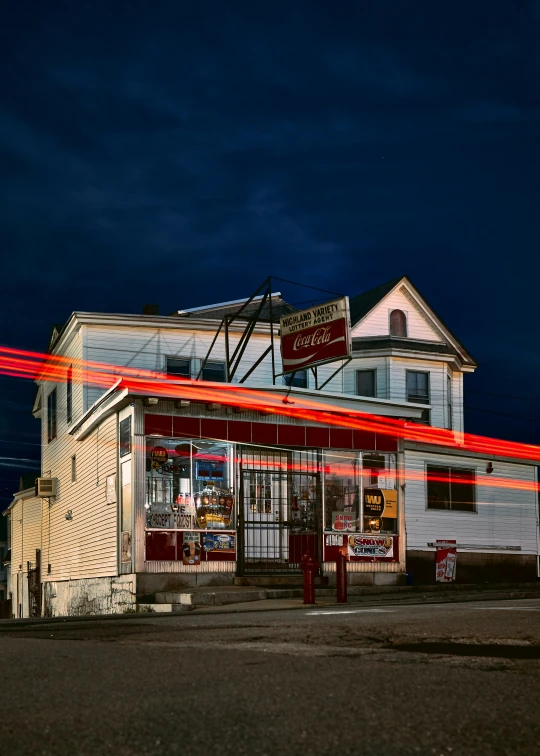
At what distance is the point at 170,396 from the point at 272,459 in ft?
11.3

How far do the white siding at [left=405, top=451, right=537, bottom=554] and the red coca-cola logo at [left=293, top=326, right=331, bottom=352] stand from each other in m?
4.03

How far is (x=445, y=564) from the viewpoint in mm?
27469

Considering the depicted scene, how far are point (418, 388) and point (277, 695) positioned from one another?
100ft

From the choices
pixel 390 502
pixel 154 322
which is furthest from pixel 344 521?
pixel 154 322

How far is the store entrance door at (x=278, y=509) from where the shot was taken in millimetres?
22812

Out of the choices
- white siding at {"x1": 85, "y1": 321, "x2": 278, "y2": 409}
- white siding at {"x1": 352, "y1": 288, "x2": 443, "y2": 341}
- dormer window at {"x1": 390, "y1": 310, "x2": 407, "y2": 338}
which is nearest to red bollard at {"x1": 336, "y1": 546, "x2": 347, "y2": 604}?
white siding at {"x1": 85, "y1": 321, "x2": 278, "y2": 409}

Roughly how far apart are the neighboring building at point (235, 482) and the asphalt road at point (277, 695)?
12.8m

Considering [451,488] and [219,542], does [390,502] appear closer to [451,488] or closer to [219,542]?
[219,542]

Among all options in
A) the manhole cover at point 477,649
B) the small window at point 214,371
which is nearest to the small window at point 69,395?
the small window at point 214,371

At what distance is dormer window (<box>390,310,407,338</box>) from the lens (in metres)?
36.8

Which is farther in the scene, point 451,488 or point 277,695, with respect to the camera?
point 451,488

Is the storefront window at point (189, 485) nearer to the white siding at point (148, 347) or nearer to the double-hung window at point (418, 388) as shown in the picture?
the white siding at point (148, 347)

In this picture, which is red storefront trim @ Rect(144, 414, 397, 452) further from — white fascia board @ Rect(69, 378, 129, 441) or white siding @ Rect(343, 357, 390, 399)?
white siding @ Rect(343, 357, 390, 399)

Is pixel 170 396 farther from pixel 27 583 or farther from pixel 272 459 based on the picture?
pixel 27 583
